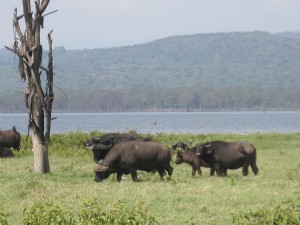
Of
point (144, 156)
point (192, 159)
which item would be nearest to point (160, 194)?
point (144, 156)

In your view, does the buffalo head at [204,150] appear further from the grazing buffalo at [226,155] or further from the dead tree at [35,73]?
the dead tree at [35,73]

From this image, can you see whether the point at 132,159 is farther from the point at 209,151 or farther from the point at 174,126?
the point at 174,126

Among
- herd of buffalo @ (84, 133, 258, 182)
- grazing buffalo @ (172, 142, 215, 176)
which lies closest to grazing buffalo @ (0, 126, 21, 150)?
grazing buffalo @ (172, 142, 215, 176)

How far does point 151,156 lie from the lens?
1861 cm

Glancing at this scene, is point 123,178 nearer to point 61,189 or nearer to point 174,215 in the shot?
point 61,189

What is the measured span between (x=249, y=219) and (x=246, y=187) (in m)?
6.81

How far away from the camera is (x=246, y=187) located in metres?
16.5

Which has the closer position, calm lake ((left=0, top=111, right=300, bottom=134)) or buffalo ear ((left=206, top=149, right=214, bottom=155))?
buffalo ear ((left=206, top=149, right=214, bottom=155))

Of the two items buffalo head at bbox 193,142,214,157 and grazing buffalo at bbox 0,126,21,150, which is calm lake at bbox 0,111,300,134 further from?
buffalo head at bbox 193,142,214,157

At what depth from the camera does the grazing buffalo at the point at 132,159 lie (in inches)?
720

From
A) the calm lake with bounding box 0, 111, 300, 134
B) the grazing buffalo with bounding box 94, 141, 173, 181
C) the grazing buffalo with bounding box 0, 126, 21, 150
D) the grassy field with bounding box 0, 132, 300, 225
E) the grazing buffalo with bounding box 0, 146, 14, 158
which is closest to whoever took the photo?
the grassy field with bounding box 0, 132, 300, 225

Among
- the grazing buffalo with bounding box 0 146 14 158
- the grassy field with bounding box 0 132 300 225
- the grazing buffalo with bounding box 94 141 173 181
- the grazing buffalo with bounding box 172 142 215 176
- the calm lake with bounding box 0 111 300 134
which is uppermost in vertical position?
the grazing buffalo with bounding box 94 141 173 181

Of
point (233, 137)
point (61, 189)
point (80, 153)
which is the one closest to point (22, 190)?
point (61, 189)

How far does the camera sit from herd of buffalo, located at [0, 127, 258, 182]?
18.3 metres
